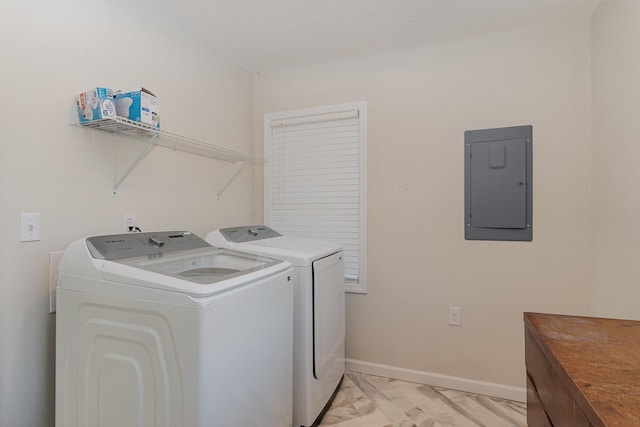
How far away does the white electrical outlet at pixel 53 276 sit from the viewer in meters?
1.36

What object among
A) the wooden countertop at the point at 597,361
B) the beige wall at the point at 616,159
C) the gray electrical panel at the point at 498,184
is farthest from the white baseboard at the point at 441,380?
the wooden countertop at the point at 597,361

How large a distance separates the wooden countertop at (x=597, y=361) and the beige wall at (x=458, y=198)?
1.09m

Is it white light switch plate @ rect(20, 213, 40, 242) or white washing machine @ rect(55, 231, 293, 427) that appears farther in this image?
white light switch plate @ rect(20, 213, 40, 242)

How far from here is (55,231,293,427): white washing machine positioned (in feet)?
3.34

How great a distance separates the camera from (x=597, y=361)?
0.82 m

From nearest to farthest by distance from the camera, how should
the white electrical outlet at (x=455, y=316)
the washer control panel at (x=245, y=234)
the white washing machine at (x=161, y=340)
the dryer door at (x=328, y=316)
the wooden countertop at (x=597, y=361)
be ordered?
the wooden countertop at (x=597, y=361) < the white washing machine at (x=161, y=340) < the dryer door at (x=328, y=316) < the washer control panel at (x=245, y=234) < the white electrical outlet at (x=455, y=316)

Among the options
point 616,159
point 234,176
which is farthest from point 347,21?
point 616,159

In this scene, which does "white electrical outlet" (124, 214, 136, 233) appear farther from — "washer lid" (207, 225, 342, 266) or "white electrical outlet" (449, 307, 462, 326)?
"white electrical outlet" (449, 307, 462, 326)

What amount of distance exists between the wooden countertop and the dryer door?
1.02m

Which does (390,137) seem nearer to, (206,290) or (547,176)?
(547,176)

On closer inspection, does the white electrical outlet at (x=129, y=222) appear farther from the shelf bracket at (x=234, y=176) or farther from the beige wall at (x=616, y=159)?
the beige wall at (x=616, y=159)

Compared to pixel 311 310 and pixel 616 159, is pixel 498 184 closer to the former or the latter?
pixel 616 159

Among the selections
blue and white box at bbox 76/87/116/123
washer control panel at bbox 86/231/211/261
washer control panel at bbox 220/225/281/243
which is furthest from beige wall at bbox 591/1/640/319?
blue and white box at bbox 76/87/116/123

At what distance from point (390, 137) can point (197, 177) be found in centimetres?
142
